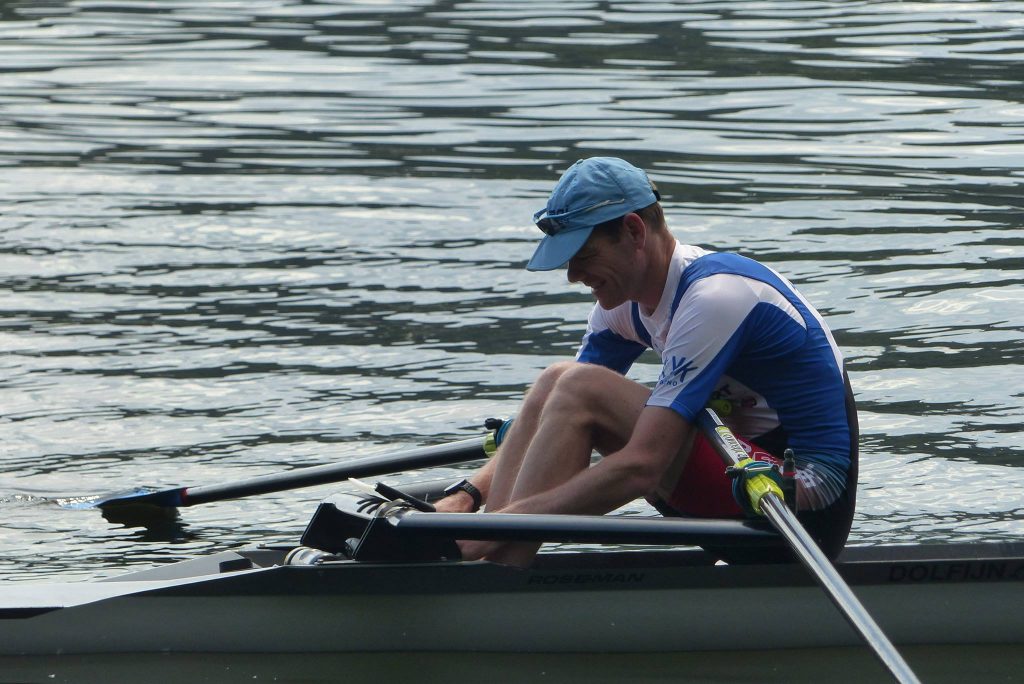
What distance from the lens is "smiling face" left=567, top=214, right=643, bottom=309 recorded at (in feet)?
17.8

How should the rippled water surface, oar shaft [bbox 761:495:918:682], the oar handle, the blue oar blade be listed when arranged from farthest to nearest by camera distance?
the rippled water surface < the blue oar blade < the oar handle < oar shaft [bbox 761:495:918:682]

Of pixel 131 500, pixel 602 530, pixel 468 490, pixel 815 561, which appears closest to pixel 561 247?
pixel 602 530

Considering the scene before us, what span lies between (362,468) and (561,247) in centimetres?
178

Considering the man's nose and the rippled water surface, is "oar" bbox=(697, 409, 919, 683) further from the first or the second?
the rippled water surface

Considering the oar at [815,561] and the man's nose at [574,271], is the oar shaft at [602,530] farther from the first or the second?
the man's nose at [574,271]

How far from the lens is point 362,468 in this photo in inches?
267

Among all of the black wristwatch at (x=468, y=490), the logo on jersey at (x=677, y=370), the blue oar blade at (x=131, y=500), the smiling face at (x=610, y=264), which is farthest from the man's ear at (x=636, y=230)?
the blue oar blade at (x=131, y=500)

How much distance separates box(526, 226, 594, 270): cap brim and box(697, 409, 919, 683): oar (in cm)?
68

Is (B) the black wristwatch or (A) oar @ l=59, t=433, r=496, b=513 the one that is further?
(A) oar @ l=59, t=433, r=496, b=513

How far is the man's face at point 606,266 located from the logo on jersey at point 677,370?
32cm

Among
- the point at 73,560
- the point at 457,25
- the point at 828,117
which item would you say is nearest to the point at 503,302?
the point at 73,560

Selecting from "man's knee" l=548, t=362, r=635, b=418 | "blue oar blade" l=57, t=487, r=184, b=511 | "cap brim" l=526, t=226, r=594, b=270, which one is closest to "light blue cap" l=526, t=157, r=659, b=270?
"cap brim" l=526, t=226, r=594, b=270

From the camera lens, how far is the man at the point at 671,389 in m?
5.33

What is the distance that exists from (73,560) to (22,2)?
21.0 m
